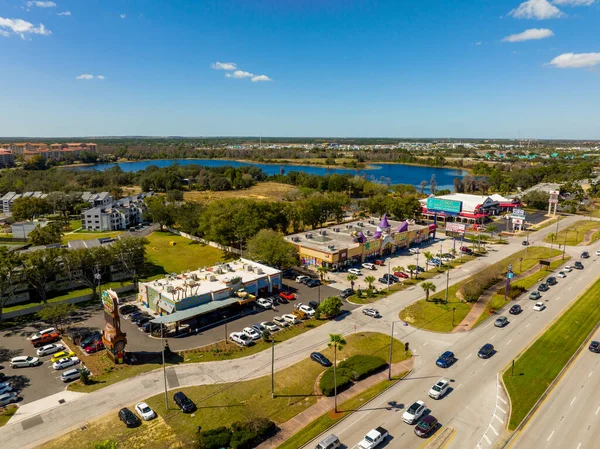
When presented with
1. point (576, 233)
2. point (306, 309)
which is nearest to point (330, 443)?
point (306, 309)

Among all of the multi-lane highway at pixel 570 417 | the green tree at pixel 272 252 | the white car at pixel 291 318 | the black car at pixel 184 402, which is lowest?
the multi-lane highway at pixel 570 417

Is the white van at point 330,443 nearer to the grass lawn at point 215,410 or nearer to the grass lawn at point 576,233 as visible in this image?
the grass lawn at point 215,410

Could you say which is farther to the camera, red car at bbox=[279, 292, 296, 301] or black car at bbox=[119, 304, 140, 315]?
red car at bbox=[279, 292, 296, 301]

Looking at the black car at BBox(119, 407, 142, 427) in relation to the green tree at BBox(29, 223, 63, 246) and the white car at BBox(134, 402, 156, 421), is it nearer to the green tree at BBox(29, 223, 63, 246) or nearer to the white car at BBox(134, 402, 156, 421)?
the white car at BBox(134, 402, 156, 421)

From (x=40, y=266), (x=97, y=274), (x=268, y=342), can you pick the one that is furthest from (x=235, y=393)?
(x=40, y=266)

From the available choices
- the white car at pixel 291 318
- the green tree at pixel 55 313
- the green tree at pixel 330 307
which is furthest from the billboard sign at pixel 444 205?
the green tree at pixel 55 313

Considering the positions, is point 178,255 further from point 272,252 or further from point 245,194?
point 245,194

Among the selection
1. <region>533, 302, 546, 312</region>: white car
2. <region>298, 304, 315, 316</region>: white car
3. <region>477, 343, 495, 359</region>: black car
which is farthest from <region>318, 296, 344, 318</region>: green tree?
<region>533, 302, 546, 312</region>: white car
